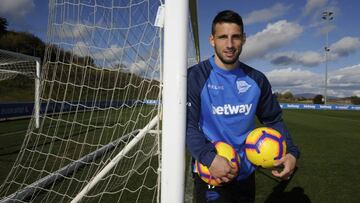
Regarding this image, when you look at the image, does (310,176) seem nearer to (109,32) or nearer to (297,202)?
(297,202)

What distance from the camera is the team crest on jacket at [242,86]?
230 centimetres

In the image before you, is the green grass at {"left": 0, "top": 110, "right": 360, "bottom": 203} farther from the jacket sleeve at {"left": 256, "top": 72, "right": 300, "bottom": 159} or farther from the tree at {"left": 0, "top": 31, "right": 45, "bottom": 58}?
the tree at {"left": 0, "top": 31, "right": 45, "bottom": 58}

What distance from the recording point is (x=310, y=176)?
20.6 ft

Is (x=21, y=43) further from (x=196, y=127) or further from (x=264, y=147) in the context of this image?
(x=264, y=147)

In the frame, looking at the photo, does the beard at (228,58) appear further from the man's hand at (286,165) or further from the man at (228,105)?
the man's hand at (286,165)

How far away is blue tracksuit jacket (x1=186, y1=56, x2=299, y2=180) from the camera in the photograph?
220 centimetres

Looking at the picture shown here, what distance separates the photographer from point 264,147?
214 centimetres

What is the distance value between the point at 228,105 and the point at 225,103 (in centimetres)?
2

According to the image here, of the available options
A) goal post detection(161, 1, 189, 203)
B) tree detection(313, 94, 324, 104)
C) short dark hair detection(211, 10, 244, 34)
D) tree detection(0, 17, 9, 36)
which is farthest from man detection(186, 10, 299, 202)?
tree detection(313, 94, 324, 104)

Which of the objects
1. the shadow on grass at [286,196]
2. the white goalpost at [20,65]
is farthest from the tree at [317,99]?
the shadow on grass at [286,196]

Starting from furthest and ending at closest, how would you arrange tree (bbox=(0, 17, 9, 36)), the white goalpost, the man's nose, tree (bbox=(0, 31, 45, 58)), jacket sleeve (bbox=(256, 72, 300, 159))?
1. tree (bbox=(0, 17, 9, 36))
2. tree (bbox=(0, 31, 45, 58))
3. the white goalpost
4. jacket sleeve (bbox=(256, 72, 300, 159))
5. the man's nose

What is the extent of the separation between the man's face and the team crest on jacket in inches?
5.7

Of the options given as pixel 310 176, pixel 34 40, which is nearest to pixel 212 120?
pixel 310 176

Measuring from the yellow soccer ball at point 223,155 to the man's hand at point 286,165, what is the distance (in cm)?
24
